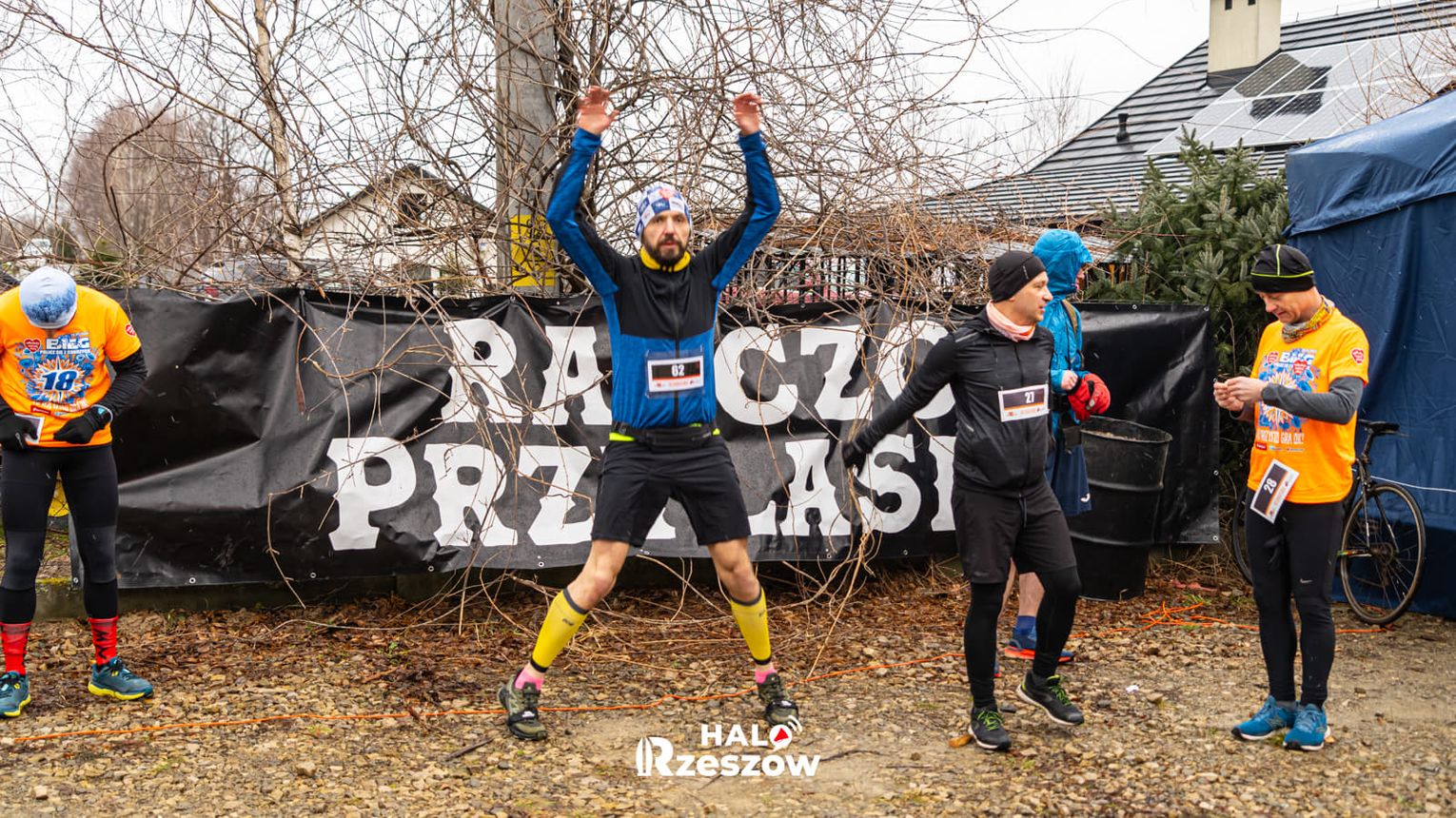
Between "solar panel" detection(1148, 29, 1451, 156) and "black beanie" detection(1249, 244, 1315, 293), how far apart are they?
987cm

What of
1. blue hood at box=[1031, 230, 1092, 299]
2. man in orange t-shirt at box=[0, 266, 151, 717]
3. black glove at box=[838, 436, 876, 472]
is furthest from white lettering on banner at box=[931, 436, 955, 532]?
man in orange t-shirt at box=[0, 266, 151, 717]

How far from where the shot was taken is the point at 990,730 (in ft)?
13.8

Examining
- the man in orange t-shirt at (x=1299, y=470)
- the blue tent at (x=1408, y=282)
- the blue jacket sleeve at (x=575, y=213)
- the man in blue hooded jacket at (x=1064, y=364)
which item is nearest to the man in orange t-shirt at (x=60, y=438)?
the blue jacket sleeve at (x=575, y=213)

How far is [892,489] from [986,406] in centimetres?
221

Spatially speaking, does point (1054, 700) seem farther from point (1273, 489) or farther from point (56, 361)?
point (56, 361)

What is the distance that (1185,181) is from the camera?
8.95 metres

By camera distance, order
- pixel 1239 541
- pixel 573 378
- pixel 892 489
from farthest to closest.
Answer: pixel 1239 541
pixel 892 489
pixel 573 378

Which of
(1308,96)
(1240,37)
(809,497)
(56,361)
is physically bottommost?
(809,497)

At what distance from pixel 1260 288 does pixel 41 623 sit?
5.99 meters

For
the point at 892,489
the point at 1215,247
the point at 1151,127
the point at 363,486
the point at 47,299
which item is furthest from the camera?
the point at 1151,127

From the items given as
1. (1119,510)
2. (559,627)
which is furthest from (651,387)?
(1119,510)

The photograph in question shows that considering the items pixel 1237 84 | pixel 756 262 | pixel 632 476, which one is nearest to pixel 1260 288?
pixel 632 476

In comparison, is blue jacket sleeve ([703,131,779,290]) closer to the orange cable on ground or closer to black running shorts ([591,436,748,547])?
black running shorts ([591,436,748,547])

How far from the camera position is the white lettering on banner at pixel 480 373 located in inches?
231
